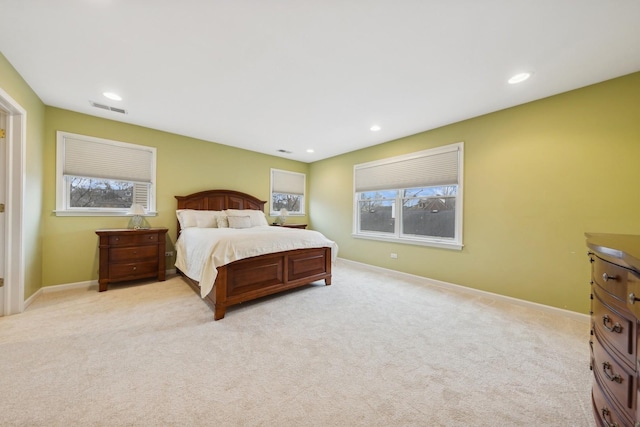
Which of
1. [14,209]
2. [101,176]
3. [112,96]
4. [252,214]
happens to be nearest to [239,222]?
[252,214]

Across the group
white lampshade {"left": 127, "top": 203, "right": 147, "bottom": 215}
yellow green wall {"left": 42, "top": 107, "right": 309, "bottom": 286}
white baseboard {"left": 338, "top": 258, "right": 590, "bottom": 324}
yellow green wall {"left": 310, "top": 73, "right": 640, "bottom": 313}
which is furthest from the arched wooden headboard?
yellow green wall {"left": 310, "top": 73, "right": 640, "bottom": 313}

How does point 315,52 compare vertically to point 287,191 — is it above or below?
above

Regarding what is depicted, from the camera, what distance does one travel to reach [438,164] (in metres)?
3.65

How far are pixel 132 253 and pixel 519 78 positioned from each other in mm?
5223

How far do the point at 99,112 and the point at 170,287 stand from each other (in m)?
2.69

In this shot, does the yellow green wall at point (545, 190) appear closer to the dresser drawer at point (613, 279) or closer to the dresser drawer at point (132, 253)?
the dresser drawer at point (613, 279)

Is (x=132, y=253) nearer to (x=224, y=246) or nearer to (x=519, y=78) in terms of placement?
(x=224, y=246)

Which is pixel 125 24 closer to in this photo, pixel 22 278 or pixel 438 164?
pixel 22 278

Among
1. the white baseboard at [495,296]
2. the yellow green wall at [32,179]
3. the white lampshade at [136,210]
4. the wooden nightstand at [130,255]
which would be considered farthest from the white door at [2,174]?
the white baseboard at [495,296]

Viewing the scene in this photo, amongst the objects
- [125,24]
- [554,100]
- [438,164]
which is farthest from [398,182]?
[125,24]

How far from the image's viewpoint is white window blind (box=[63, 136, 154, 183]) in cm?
330

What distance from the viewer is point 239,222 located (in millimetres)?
4109

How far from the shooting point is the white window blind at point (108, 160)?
10.8ft

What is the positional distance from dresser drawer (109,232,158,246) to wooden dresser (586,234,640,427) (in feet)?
14.9
